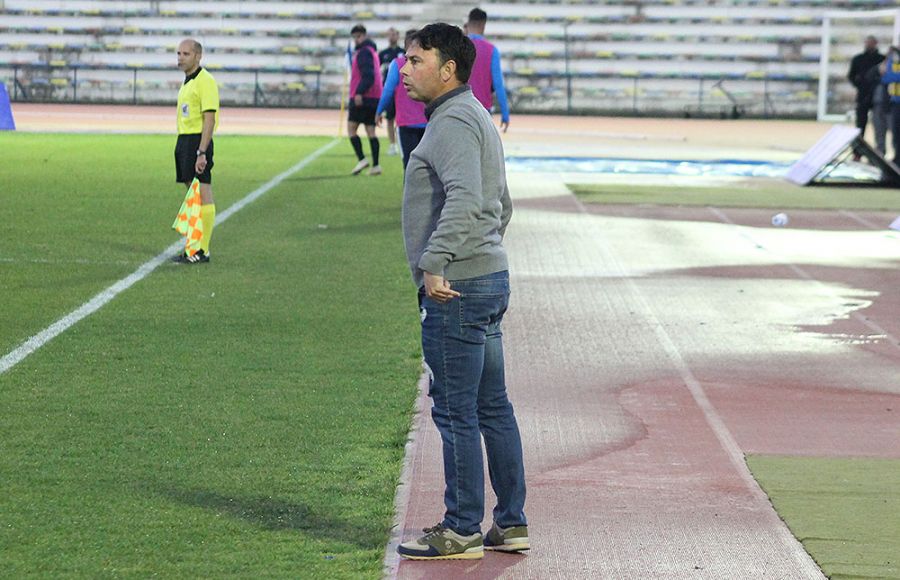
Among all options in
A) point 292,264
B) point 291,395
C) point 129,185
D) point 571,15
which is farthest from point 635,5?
point 291,395

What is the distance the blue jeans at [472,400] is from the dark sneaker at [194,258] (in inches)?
286

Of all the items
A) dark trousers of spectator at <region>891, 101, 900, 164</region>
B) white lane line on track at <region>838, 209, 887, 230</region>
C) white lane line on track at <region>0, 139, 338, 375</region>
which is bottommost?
white lane line on track at <region>0, 139, 338, 375</region>

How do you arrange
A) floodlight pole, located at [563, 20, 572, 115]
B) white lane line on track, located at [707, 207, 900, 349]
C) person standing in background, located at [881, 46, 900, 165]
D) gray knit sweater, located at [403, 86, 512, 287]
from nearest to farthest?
gray knit sweater, located at [403, 86, 512, 287] < white lane line on track, located at [707, 207, 900, 349] < person standing in background, located at [881, 46, 900, 165] < floodlight pole, located at [563, 20, 572, 115]

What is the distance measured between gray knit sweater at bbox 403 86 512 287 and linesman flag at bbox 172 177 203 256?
7.17 meters

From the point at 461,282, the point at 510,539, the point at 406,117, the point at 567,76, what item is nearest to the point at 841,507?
the point at 510,539

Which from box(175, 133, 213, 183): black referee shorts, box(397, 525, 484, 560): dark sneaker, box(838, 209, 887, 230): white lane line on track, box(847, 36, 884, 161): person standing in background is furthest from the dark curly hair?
box(847, 36, 884, 161): person standing in background

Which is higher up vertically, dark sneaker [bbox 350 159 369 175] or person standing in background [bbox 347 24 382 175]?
person standing in background [bbox 347 24 382 175]

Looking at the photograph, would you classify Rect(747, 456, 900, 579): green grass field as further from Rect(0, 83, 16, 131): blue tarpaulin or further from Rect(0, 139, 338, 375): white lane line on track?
Rect(0, 83, 16, 131): blue tarpaulin

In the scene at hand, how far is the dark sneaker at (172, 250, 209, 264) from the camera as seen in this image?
12.2 m

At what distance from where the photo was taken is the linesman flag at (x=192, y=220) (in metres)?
11.9

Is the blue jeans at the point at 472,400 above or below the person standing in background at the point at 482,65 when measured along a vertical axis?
below

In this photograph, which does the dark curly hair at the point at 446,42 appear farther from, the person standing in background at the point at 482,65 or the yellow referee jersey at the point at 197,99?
the person standing in background at the point at 482,65

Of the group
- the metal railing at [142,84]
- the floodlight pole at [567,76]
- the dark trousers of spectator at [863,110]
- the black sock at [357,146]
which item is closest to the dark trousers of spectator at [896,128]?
the dark trousers of spectator at [863,110]

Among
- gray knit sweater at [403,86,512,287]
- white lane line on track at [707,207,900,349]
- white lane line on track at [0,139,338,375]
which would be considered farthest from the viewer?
white lane line on track at [707,207,900,349]
